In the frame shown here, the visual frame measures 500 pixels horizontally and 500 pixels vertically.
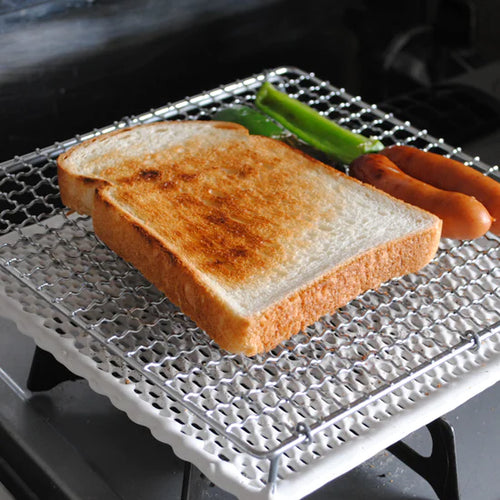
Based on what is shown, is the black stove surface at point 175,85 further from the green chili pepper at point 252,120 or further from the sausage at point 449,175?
the green chili pepper at point 252,120

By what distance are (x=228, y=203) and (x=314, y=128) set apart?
0.39 m

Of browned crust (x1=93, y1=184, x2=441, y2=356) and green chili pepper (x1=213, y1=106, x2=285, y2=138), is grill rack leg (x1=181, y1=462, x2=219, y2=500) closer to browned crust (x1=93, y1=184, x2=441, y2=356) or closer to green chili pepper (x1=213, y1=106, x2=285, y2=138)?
browned crust (x1=93, y1=184, x2=441, y2=356)

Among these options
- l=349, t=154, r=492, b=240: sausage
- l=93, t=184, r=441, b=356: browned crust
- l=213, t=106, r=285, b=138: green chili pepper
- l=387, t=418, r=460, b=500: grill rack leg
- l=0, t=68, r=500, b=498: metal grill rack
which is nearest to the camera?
l=0, t=68, r=500, b=498: metal grill rack

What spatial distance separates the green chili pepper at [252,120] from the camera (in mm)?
2023

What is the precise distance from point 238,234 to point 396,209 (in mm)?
332

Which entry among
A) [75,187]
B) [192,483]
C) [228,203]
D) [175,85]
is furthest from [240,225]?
[175,85]

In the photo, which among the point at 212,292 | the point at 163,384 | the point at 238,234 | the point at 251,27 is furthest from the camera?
the point at 251,27

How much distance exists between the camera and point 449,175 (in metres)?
1.73

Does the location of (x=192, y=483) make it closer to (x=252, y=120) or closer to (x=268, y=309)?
(x=268, y=309)

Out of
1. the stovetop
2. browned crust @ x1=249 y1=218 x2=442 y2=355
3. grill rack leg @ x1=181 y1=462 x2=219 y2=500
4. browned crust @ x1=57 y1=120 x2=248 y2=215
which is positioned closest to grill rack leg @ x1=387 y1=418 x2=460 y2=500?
the stovetop

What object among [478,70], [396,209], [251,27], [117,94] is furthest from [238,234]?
[478,70]

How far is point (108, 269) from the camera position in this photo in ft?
5.54

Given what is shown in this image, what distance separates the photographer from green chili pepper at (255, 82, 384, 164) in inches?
75.0

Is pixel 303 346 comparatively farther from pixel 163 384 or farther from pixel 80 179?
pixel 80 179
